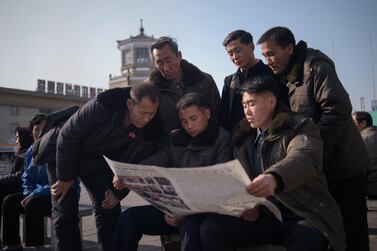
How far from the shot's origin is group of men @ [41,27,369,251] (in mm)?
1942

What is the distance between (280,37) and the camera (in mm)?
2705

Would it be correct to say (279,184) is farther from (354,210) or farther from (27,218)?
(27,218)

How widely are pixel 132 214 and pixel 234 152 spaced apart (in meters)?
0.81

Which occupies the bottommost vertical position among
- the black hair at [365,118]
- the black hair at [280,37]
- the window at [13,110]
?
the black hair at [365,118]

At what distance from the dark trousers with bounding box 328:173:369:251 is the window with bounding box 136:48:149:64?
6319cm

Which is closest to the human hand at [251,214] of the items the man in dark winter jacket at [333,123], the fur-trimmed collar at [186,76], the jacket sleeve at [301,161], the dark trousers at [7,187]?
the jacket sleeve at [301,161]

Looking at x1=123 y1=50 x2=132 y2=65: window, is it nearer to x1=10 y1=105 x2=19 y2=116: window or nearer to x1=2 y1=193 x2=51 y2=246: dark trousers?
x1=10 y1=105 x2=19 y2=116: window

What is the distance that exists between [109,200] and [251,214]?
140 cm

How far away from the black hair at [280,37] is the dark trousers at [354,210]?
107 cm

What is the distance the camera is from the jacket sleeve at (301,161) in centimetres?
175

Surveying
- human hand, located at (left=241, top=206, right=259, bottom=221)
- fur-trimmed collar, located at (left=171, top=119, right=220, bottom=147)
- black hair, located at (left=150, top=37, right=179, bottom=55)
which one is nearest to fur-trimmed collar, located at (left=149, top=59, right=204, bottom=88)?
black hair, located at (left=150, top=37, right=179, bottom=55)

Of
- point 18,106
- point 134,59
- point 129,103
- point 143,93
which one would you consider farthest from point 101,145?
point 134,59

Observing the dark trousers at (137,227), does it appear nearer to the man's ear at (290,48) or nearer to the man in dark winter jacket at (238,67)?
the man in dark winter jacket at (238,67)

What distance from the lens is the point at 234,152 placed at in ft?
7.85
